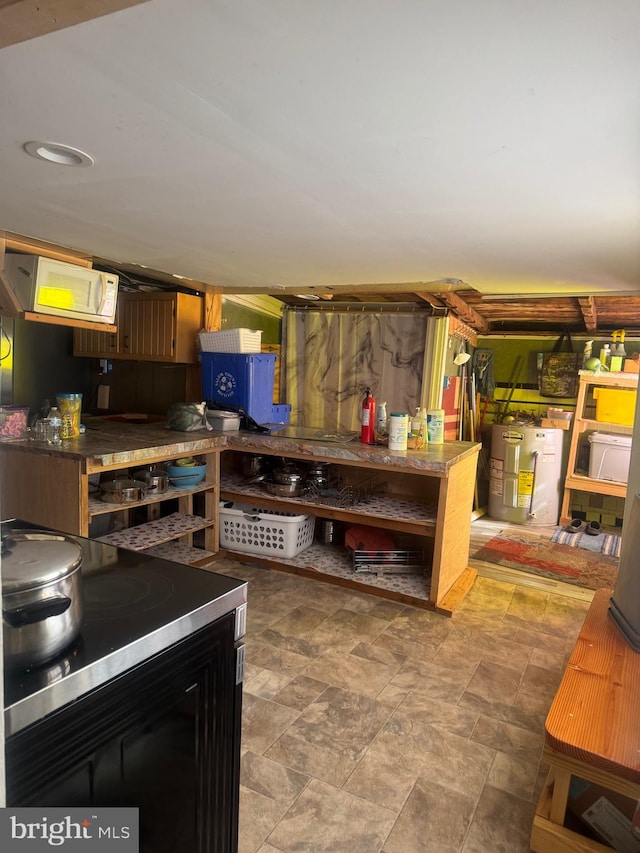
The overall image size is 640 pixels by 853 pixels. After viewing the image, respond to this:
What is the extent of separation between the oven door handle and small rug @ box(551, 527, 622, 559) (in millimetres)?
4403

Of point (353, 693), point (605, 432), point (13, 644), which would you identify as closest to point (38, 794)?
point (13, 644)

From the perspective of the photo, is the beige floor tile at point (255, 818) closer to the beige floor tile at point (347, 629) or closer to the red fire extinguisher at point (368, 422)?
the beige floor tile at point (347, 629)

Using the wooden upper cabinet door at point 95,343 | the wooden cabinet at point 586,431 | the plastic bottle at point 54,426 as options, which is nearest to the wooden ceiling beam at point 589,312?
the wooden cabinet at point 586,431

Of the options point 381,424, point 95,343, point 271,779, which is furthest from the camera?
point 95,343

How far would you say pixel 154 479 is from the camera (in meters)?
3.11

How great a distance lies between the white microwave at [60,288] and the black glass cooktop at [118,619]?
1606mm

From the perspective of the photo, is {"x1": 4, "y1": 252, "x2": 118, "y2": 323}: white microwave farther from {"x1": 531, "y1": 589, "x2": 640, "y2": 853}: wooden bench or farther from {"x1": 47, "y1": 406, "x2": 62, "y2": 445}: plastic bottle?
{"x1": 531, "y1": 589, "x2": 640, "y2": 853}: wooden bench

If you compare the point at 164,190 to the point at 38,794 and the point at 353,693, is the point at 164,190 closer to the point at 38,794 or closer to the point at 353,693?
the point at 38,794

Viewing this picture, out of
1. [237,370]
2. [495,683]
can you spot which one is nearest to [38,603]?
[495,683]

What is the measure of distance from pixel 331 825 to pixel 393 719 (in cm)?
56

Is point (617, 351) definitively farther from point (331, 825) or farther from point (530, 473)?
point (331, 825)

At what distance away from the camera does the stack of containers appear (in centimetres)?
371

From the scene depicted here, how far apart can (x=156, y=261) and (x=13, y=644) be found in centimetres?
272

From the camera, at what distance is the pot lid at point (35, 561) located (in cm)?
85
